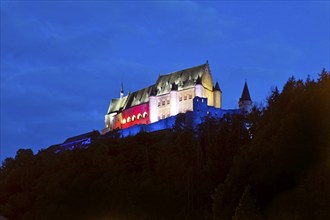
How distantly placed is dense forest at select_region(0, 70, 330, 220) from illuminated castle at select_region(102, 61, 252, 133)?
13088mm

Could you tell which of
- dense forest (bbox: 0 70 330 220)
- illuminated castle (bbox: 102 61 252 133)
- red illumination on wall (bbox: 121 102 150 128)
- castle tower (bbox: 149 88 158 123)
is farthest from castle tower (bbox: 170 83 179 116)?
dense forest (bbox: 0 70 330 220)

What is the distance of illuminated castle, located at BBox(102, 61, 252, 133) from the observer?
9725 centimetres

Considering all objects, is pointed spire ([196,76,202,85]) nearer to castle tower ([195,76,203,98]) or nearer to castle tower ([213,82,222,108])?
castle tower ([195,76,203,98])

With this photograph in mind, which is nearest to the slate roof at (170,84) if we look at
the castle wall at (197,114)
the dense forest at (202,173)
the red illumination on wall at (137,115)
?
the red illumination on wall at (137,115)

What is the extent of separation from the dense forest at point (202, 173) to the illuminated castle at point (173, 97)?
1309 centimetres

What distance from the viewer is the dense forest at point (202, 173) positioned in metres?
35.1

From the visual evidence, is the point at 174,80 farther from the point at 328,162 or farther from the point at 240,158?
the point at 328,162

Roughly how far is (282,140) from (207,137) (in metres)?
23.4

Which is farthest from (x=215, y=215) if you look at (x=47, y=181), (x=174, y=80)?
(x=174, y=80)

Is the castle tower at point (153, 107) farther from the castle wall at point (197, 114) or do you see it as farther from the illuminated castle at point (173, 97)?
the castle wall at point (197, 114)

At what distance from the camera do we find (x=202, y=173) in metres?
51.0

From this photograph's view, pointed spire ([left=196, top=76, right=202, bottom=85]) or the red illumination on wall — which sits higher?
pointed spire ([left=196, top=76, right=202, bottom=85])

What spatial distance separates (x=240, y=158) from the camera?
40.8 meters

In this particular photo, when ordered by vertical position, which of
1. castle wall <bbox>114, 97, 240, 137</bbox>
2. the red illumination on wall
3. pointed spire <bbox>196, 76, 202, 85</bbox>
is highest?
pointed spire <bbox>196, 76, 202, 85</bbox>
